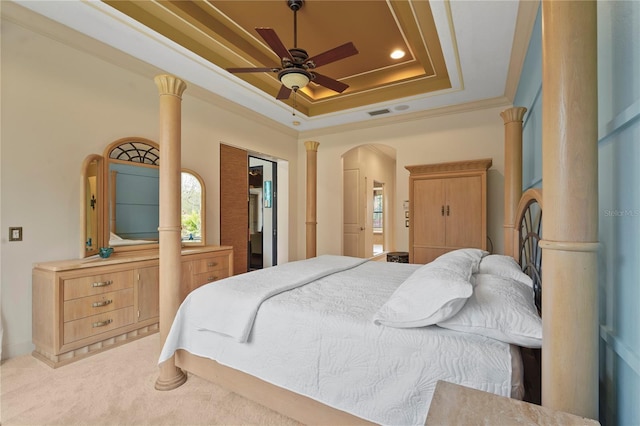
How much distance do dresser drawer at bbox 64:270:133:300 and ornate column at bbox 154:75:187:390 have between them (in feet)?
3.25

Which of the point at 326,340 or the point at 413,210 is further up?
the point at 413,210

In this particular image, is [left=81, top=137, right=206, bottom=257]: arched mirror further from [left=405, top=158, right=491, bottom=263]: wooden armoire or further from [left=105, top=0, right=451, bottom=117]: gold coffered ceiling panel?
[left=405, top=158, right=491, bottom=263]: wooden armoire

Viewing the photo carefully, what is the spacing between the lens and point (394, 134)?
494 cm

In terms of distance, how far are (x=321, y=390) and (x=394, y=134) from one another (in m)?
4.35

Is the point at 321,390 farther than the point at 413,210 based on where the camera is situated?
No

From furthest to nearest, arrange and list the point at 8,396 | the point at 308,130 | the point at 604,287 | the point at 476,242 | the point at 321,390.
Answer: the point at 308,130
the point at 476,242
the point at 8,396
the point at 321,390
the point at 604,287

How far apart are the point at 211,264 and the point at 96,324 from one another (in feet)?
3.93

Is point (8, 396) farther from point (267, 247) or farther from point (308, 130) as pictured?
point (308, 130)

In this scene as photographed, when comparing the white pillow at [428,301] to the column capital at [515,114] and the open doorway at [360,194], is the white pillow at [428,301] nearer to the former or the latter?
the column capital at [515,114]

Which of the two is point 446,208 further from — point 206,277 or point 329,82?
point 206,277

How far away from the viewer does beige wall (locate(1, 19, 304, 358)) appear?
2.37m

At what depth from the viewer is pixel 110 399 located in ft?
6.04

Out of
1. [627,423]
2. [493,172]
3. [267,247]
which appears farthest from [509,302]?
[267,247]

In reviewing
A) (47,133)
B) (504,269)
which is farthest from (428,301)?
(47,133)
